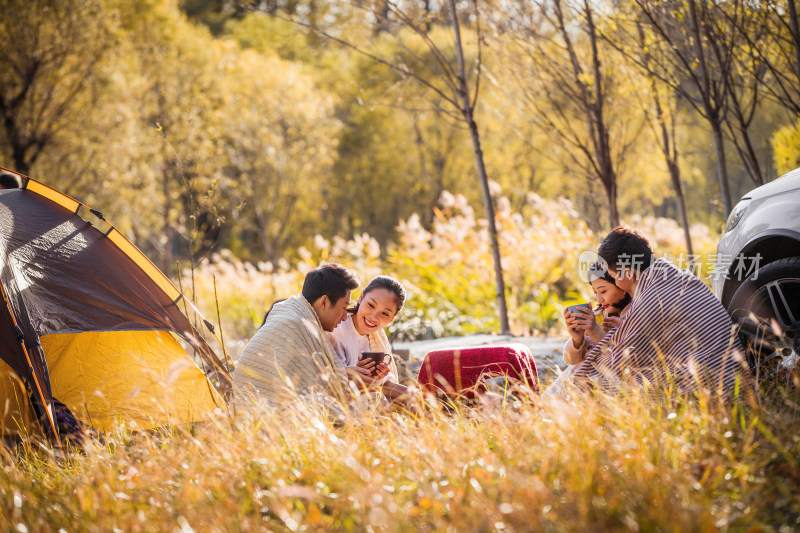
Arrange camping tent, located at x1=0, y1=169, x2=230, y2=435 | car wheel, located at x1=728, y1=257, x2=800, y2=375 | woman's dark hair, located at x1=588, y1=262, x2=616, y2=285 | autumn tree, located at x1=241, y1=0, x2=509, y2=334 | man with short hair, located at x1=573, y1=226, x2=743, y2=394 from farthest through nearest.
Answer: autumn tree, located at x1=241, y1=0, x2=509, y2=334 < camping tent, located at x1=0, y1=169, x2=230, y2=435 < woman's dark hair, located at x1=588, y1=262, x2=616, y2=285 < car wheel, located at x1=728, y1=257, x2=800, y2=375 < man with short hair, located at x1=573, y1=226, x2=743, y2=394

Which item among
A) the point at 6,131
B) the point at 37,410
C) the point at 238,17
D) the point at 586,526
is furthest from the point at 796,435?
the point at 238,17

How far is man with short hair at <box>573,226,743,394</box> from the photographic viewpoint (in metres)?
3.60

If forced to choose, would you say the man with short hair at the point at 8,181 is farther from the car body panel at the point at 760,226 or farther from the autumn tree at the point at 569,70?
the car body panel at the point at 760,226

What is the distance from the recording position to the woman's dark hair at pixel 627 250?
3.91 meters

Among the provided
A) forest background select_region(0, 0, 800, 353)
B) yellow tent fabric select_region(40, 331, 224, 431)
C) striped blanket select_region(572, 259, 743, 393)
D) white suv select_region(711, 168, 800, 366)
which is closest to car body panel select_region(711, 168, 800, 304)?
white suv select_region(711, 168, 800, 366)

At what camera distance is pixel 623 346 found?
150 inches

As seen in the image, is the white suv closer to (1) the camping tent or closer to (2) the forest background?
(2) the forest background

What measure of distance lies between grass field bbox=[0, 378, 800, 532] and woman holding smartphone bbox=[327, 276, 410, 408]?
1.01m

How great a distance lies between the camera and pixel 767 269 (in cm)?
403

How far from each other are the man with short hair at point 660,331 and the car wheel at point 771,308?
Answer: 0.30 metres

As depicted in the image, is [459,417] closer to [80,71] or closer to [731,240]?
[731,240]

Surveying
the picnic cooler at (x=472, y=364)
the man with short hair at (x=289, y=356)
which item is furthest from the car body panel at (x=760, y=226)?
the man with short hair at (x=289, y=356)

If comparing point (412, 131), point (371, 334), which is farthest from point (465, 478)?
point (412, 131)

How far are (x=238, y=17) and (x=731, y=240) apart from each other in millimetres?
27837
